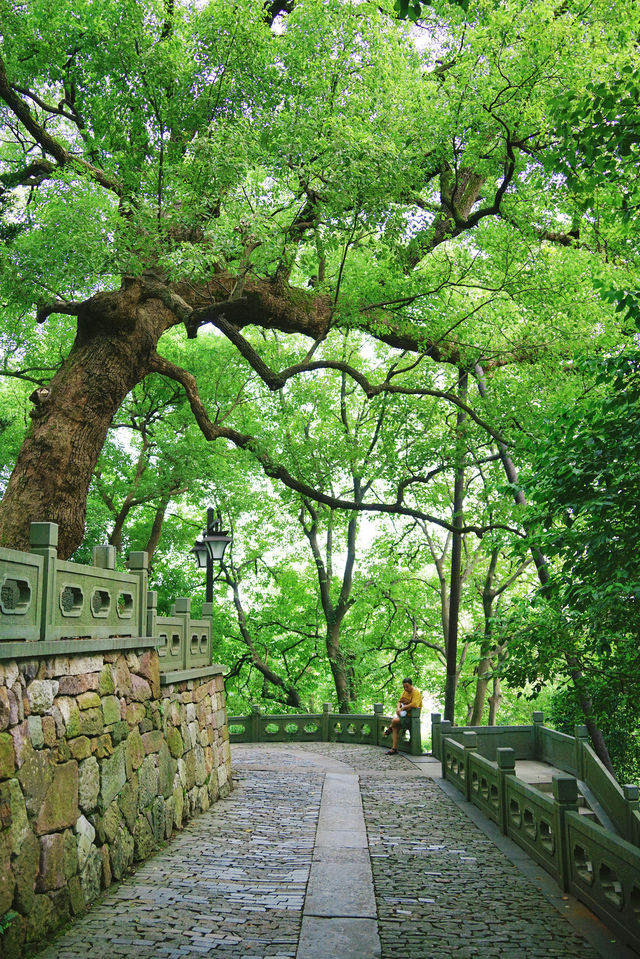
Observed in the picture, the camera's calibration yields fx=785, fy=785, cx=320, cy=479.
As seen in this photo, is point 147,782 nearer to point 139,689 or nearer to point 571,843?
point 139,689

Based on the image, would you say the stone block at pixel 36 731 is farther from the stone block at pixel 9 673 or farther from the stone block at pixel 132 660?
the stone block at pixel 132 660

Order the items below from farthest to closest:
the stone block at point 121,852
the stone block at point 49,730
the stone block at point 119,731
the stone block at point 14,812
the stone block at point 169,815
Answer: the stone block at point 169,815 → the stone block at point 119,731 → the stone block at point 121,852 → the stone block at point 49,730 → the stone block at point 14,812

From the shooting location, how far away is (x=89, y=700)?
246 inches

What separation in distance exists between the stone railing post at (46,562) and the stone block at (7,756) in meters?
0.80

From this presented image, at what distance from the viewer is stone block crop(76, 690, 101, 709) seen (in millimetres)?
6066

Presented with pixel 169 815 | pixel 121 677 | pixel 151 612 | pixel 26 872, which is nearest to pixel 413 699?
pixel 169 815

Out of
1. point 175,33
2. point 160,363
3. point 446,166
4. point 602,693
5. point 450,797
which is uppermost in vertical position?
point 175,33

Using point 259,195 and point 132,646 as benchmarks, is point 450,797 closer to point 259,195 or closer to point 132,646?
point 132,646

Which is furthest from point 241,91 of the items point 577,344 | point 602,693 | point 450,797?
point 450,797

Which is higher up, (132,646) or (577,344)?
(577,344)

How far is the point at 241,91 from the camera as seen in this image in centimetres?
952

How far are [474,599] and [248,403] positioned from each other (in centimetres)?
1079

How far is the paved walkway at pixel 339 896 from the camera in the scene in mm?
4824

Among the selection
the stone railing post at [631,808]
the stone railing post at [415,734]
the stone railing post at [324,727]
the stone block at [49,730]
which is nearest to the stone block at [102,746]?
the stone block at [49,730]
